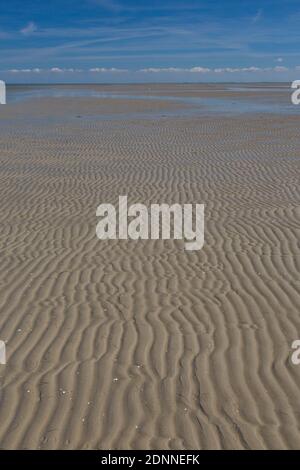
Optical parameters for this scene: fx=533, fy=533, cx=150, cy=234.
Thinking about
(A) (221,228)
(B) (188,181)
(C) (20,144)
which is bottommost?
(A) (221,228)

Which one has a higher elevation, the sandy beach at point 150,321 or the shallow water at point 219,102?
the shallow water at point 219,102

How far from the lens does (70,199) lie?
12859 millimetres

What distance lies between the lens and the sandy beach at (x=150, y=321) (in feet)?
15.5

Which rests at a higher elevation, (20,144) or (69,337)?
(20,144)

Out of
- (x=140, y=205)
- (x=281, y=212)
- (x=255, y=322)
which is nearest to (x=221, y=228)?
(x=281, y=212)

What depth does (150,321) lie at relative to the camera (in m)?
6.59

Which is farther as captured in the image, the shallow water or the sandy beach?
the shallow water

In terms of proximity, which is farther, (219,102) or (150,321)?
(219,102)

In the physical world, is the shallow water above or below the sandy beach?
above

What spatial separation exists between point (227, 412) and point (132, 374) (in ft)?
3.59

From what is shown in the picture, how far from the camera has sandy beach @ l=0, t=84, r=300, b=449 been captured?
4723 millimetres

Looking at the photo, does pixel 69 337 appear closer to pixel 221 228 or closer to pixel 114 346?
pixel 114 346

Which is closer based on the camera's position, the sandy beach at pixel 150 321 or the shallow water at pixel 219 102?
the sandy beach at pixel 150 321

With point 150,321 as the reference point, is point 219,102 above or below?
above
